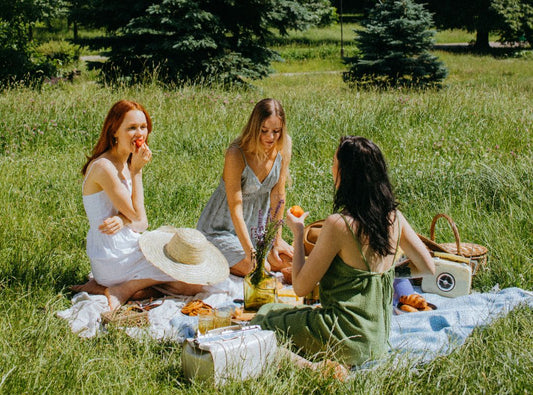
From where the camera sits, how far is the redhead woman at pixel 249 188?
14.2ft

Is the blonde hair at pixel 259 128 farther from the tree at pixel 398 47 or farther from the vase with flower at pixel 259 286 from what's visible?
the tree at pixel 398 47

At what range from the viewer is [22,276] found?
3.96 meters

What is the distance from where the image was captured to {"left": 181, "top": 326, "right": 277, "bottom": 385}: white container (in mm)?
2703

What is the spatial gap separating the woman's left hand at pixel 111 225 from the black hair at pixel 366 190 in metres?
1.80

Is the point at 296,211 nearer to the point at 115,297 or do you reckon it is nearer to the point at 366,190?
the point at 366,190

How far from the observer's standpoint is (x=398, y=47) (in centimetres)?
1399

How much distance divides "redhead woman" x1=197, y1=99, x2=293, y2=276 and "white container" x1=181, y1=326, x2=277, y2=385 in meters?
1.47

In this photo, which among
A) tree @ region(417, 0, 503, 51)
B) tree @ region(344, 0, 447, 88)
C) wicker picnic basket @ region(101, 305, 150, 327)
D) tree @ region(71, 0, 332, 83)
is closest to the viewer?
wicker picnic basket @ region(101, 305, 150, 327)

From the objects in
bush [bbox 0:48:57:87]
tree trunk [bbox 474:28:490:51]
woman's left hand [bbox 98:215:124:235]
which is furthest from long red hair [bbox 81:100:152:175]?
tree trunk [bbox 474:28:490:51]

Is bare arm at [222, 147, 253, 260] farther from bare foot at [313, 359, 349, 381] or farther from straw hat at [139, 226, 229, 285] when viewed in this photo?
bare foot at [313, 359, 349, 381]

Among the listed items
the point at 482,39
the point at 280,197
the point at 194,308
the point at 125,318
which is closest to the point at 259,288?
the point at 194,308

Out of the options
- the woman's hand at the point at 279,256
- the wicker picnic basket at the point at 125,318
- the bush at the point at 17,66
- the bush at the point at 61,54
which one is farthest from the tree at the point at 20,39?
the wicker picnic basket at the point at 125,318

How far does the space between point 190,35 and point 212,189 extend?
646 centimetres

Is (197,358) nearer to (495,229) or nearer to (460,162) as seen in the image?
(495,229)
